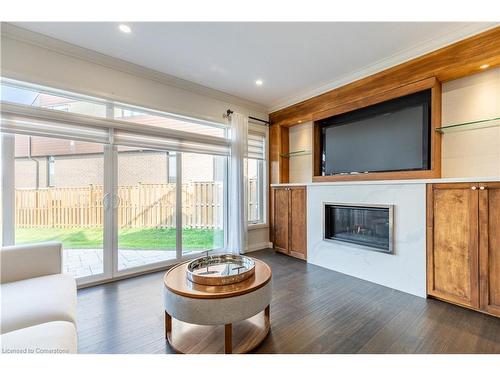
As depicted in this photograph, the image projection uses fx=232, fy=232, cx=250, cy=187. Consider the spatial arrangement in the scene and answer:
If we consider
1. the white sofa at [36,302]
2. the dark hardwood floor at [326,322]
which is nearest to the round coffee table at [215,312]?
the dark hardwood floor at [326,322]

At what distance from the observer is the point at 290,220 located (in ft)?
12.9

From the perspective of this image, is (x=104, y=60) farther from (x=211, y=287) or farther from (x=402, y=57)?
(x=402, y=57)

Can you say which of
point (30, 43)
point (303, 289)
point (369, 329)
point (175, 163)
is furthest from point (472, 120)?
point (30, 43)

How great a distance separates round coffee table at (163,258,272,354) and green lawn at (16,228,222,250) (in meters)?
1.53

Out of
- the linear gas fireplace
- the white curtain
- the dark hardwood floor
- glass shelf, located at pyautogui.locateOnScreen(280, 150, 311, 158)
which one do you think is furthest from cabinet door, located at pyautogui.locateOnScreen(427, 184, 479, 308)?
the white curtain

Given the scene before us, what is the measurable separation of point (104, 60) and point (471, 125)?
410 cm

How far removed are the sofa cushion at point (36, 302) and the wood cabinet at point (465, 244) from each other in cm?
309

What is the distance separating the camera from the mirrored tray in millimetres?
1644

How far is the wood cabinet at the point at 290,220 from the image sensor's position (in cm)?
372

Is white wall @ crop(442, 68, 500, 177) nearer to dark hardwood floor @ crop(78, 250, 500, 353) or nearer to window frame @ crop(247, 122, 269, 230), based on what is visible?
dark hardwood floor @ crop(78, 250, 500, 353)

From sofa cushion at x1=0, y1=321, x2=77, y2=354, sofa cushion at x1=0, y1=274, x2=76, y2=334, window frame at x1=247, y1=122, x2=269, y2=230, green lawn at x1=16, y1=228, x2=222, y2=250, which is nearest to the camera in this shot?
sofa cushion at x1=0, y1=321, x2=77, y2=354

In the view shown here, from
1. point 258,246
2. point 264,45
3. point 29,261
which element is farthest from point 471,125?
point 29,261

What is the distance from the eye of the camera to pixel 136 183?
10.2ft

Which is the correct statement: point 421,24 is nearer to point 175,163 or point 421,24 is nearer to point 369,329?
point 369,329
